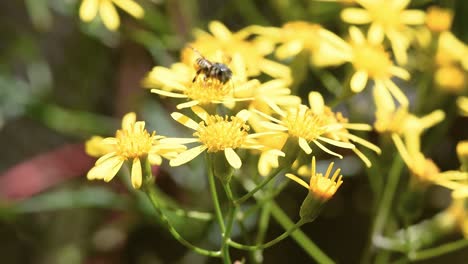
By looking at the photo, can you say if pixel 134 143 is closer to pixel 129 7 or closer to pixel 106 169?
pixel 106 169

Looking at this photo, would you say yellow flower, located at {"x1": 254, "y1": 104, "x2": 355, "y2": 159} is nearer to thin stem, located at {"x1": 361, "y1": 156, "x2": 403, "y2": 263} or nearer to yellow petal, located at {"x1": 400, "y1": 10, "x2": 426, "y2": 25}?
thin stem, located at {"x1": 361, "y1": 156, "x2": 403, "y2": 263}

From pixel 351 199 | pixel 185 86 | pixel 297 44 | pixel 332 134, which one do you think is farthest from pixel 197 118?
pixel 351 199

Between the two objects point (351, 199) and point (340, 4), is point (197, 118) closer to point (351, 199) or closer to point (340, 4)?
point (340, 4)

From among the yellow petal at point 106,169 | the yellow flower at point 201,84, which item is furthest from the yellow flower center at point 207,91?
the yellow petal at point 106,169

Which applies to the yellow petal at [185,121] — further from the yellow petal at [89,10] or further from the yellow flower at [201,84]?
the yellow petal at [89,10]

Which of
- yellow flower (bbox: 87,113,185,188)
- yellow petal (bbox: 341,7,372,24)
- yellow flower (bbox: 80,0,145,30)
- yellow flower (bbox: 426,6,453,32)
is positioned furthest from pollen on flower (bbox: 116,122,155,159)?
yellow flower (bbox: 426,6,453,32)
